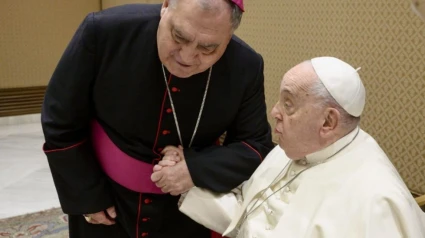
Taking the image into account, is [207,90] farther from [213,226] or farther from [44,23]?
[44,23]

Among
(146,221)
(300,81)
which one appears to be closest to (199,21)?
(300,81)

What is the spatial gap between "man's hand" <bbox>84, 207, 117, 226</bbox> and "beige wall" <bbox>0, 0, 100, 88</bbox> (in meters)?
4.02

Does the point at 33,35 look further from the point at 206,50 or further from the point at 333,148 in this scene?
the point at 333,148

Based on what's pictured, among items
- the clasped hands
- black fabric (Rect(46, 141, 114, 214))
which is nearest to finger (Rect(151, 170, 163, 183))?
the clasped hands

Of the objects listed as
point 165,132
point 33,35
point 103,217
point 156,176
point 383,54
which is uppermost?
point 383,54

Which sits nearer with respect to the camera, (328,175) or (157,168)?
(328,175)

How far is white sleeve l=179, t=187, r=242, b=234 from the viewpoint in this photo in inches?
64.2

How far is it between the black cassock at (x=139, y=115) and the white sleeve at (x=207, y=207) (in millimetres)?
38

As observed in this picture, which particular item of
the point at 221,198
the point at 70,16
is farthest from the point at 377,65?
the point at 70,16

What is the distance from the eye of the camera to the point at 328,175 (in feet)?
4.60

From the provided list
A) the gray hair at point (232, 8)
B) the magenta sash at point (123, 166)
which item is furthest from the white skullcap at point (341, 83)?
the magenta sash at point (123, 166)

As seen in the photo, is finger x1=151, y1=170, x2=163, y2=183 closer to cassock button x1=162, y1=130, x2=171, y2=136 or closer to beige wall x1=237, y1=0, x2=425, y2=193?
cassock button x1=162, y1=130, x2=171, y2=136

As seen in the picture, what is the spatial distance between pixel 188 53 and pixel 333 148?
0.52m

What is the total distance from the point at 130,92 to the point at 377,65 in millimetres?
1390
